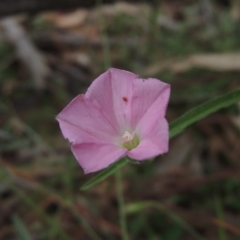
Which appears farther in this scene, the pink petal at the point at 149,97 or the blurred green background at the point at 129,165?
the blurred green background at the point at 129,165

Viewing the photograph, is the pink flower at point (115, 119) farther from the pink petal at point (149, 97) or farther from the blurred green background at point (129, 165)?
the blurred green background at point (129, 165)

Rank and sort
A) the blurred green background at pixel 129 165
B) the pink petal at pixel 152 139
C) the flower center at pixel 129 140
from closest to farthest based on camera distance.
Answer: the pink petal at pixel 152 139, the flower center at pixel 129 140, the blurred green background at pixel 129 165

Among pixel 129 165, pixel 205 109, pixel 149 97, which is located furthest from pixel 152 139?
pixel 129 165

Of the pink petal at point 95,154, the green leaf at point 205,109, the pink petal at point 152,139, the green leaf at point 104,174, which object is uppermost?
the pink petal at point 152,139

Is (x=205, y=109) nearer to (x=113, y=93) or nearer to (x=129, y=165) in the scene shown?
(x=113, y=93)

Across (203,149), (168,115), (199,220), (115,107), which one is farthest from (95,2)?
(115,107)

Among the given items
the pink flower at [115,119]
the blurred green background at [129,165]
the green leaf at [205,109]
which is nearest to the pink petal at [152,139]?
the pink flower at [115,119]

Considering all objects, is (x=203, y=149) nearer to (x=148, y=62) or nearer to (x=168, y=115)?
(x=168, y=115)

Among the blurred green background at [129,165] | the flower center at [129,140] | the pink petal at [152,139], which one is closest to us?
the pink petal at [152,139]

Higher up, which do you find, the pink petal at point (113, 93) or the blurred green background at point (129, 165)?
the pink petal at point (113, 93)
